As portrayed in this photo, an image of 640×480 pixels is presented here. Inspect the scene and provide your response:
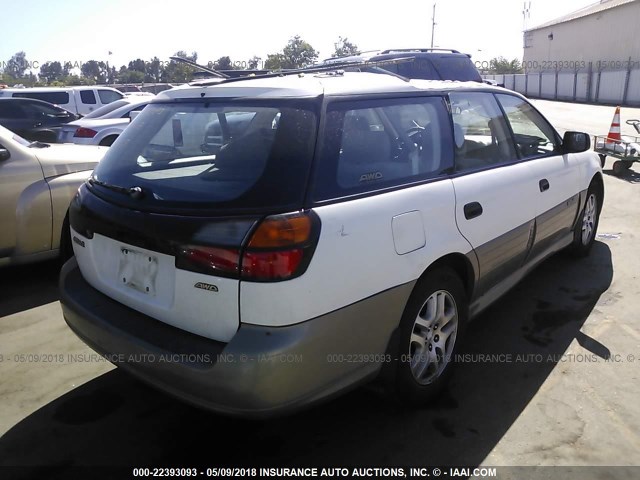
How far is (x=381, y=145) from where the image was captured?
2.68 meters

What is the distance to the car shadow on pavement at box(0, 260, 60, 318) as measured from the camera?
432 centimetres

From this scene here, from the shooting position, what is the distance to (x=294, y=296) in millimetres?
2082

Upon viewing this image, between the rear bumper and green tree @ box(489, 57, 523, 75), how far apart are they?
3160 inches

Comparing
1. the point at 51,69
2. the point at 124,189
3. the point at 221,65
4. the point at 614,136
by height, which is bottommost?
the point at 614,136

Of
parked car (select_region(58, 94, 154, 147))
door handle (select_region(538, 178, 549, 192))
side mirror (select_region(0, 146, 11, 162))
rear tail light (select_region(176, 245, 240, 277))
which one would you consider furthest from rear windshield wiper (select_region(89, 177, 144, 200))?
parked car (select_region(58, 94, 154, 147))

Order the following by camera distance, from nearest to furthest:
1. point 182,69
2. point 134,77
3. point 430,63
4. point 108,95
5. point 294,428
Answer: point 294,428, point 430,63, point 108,95, point 182,69, point 134,77

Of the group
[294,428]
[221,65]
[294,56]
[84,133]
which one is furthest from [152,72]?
[294,428]

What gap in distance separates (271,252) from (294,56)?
94.6ft

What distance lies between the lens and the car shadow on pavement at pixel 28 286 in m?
4.32

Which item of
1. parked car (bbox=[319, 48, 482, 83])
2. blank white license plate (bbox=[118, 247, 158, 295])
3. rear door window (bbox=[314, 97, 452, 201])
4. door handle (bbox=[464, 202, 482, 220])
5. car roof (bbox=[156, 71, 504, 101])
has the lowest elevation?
blank white license plate (bbox=[118, 247, 158, 295])

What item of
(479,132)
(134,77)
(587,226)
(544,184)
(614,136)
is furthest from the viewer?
(134,77)

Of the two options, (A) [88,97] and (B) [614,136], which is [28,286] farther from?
(A) [88,97]

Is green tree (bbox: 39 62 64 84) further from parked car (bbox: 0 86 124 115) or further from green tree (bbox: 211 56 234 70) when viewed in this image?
parked car (bbox: 0 86 124 115)

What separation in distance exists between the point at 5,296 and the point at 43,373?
1559 mm
